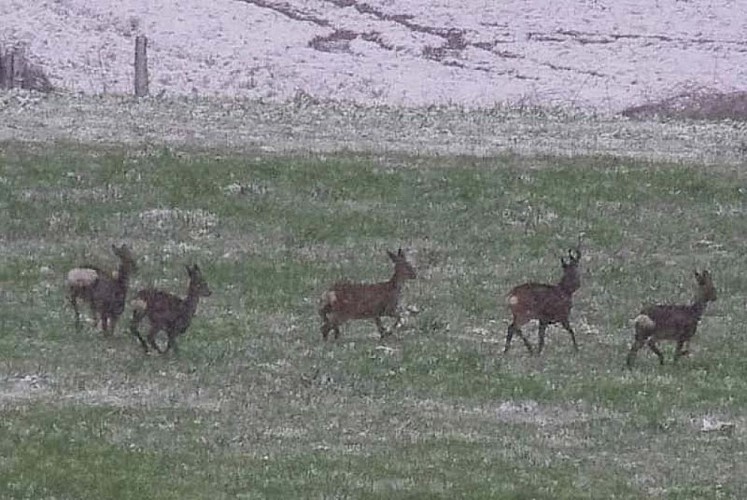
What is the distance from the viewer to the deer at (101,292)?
16.8 m

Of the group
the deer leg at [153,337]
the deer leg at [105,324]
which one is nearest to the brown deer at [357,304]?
the deer leg at [153,337]

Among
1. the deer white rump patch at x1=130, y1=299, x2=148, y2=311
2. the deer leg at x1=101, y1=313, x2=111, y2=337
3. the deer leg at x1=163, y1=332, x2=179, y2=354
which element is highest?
the deer white rump patch at x1=130, y1=299, x2=148, y2=311

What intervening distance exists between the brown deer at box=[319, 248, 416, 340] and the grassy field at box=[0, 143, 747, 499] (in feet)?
0.73

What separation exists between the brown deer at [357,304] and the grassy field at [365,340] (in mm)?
224

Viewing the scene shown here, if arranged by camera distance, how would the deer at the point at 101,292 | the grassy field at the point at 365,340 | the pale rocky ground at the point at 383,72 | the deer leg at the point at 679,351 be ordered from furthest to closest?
the pale rocky ground at the point at 383,72 < the deer at the point at 101,292 < the deer leg at the point at 679,351 < the grassy field at the point at 365,340

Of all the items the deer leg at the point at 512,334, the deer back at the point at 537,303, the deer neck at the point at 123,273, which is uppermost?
the deer back at the point at 537,303

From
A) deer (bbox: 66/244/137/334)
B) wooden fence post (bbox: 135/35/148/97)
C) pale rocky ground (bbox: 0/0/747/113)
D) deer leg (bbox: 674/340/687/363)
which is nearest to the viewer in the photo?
deer leg (bbox: 674/340/687/363)

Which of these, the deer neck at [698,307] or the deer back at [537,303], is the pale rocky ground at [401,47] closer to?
the deer neck at [698,307]

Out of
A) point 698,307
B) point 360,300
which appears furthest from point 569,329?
point 360,300

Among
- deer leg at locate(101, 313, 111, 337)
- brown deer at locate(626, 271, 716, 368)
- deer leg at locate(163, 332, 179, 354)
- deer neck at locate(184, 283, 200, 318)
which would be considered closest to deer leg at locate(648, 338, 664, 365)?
brown deer at locate(626, 271, 716, 368)

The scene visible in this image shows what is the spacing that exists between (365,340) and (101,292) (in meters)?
2.40

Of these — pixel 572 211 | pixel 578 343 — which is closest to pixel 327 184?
pixel 572 211

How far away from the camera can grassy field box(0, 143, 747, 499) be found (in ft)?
40.4

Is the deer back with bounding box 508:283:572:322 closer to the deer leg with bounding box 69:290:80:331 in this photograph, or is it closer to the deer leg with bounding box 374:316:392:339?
the deer leg with bounding box 374:316:392:339
